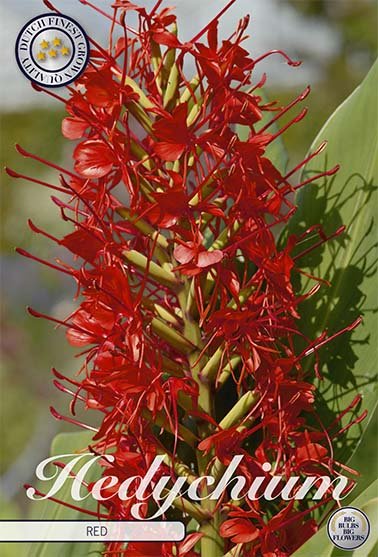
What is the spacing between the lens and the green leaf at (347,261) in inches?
28.4

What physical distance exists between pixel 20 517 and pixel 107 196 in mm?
258

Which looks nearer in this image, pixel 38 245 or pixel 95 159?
pixel 95 159

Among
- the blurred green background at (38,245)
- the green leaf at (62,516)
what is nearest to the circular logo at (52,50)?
the blurred green background at (38,245)

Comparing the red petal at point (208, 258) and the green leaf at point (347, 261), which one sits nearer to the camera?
the red petal at point (208, 258)

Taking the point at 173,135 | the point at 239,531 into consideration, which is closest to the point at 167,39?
the point at 173,135

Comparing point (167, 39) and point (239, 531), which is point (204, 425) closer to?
point (239, 531)

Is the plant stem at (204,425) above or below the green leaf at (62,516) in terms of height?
above

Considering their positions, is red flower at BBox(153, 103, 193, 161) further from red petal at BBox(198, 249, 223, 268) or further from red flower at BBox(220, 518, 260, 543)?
red flower at BBox(220, 518, 260, 543)

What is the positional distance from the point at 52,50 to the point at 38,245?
0.16 m

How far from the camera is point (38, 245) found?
2.58 feet

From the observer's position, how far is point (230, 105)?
65cm

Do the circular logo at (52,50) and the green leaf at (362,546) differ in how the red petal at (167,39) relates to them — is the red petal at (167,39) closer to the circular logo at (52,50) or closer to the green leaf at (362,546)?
the circular logo at (52,50)

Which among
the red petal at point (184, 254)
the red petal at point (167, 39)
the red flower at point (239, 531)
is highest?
the red petal at point (167, 39)

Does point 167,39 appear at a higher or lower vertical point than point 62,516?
higher
